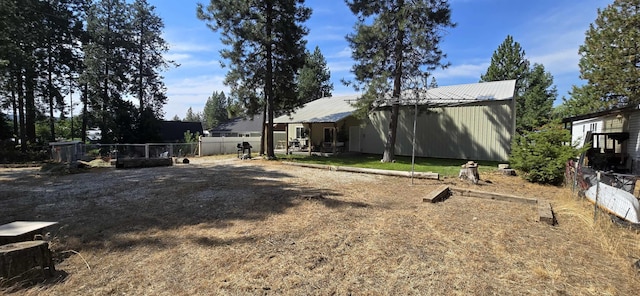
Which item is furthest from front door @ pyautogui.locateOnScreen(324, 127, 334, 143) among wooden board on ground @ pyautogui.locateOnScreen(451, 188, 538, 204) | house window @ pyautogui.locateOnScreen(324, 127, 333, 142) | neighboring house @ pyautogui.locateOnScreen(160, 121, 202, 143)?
neighboring house @ pyautogui.locateOnScreen(160, 121, 202, 143)

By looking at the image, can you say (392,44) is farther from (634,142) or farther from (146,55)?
(146,55)

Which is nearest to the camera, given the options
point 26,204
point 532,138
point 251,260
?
point 251,260

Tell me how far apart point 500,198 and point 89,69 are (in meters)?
30.1

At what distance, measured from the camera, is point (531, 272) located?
3.25m

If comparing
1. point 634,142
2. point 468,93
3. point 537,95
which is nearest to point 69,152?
point 468,93

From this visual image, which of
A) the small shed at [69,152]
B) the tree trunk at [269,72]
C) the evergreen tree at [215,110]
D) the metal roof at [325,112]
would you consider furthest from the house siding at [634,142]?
the evergreen tree at [215,110]

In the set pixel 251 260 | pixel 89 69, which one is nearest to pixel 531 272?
pixel 251 260

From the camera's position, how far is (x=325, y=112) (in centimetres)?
2064

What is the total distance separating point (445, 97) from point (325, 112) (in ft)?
24.8

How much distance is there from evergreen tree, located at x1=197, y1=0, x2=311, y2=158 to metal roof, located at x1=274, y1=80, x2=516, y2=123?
231cm

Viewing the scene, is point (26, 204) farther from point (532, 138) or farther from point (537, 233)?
point (532, 138)

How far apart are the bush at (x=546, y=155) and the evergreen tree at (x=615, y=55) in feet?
30.4

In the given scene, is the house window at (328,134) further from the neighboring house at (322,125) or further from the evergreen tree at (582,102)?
the evergreen tree at (582,102)

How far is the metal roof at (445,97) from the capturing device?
15.5 m
